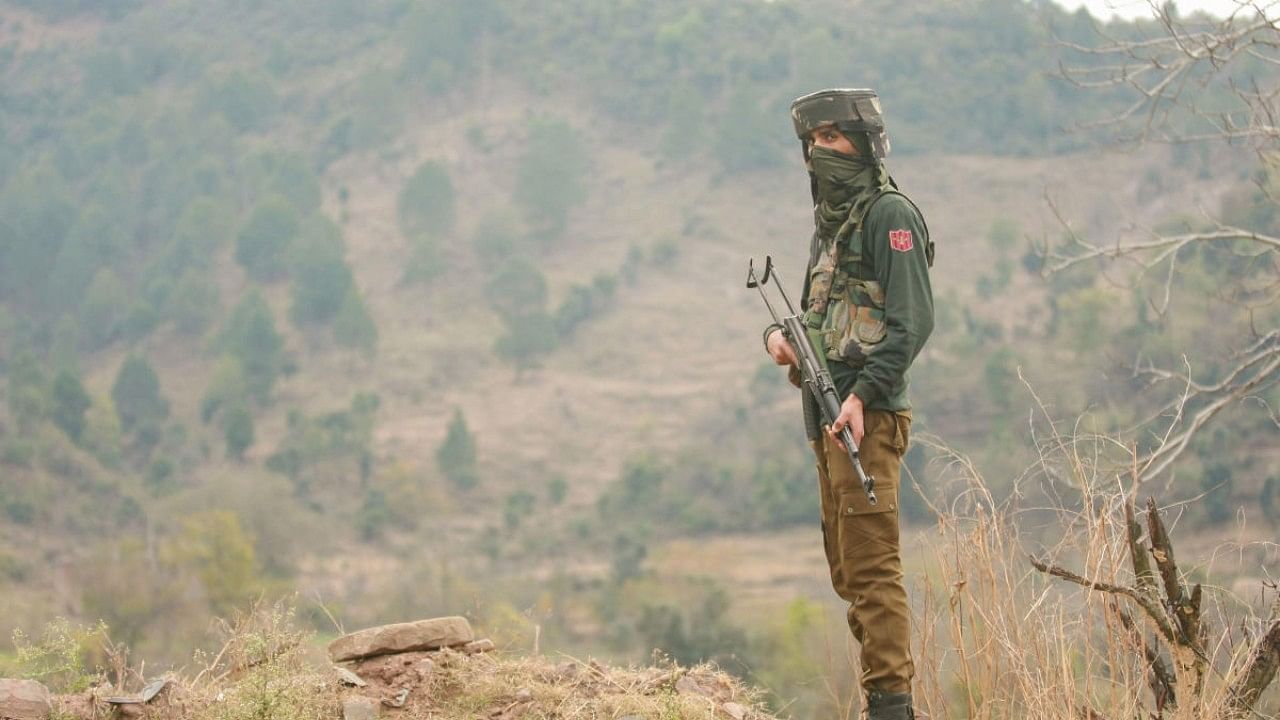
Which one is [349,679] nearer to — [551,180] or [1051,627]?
[1051,627]

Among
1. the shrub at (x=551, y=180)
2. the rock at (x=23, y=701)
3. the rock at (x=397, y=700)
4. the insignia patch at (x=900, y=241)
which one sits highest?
the shrub at (x=551, y=180)

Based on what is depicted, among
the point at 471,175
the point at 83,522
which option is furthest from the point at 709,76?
the point at 83,522

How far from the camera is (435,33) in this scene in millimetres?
75750

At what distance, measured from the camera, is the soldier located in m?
3.04

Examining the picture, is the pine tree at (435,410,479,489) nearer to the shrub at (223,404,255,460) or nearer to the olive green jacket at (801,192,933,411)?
the shrub at (223,404,255,460)

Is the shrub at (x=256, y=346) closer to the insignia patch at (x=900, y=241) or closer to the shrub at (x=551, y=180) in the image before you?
the shrub at (x=551, y=180)

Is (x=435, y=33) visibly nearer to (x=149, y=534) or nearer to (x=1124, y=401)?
(x=149, y=534)

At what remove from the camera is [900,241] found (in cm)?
312

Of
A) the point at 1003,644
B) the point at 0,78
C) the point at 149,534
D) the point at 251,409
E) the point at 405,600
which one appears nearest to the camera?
the point at 1003,644

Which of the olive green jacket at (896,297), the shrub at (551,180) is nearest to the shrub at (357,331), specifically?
the shrub at (551,180)

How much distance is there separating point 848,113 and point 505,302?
51.9 metres

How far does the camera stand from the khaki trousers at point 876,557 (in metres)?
3.02

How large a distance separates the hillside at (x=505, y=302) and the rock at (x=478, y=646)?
15759 millimetres

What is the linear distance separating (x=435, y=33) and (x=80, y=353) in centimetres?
2864
